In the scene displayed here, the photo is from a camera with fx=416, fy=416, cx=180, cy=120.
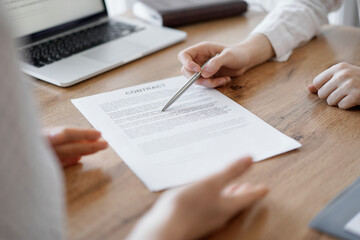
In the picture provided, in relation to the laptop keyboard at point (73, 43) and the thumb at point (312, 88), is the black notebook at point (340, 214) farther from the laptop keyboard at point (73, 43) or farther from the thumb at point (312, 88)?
the laptop keyboard at point (73, 43)

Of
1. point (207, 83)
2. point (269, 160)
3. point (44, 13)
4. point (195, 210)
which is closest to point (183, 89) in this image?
point (207, 83)

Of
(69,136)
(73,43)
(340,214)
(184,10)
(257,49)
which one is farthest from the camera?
(184,10)

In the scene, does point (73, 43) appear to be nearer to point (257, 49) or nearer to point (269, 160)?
point (257, 49)

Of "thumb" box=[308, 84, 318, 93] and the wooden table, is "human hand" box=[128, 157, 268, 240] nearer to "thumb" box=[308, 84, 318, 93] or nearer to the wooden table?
the wooden table

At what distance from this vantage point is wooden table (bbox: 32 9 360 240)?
0.54 m

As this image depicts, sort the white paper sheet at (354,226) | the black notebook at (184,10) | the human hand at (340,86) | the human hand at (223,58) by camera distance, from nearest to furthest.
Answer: the white paper sheet at (354,226)
the human hand at (340,86)
the human hand at (223,58)
the black notebook at (184,10)

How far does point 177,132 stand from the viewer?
73cm

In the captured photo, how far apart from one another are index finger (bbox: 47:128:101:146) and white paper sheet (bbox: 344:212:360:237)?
0.40 meters

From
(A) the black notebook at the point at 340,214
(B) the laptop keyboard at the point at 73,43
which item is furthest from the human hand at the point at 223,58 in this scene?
(A) the black notebook at the point at 340,214

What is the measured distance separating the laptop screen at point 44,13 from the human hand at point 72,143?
0.47 m

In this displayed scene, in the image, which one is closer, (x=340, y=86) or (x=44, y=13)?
(x=340, y=86)

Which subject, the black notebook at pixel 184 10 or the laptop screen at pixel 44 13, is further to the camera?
the black notebook at pixel 184 10

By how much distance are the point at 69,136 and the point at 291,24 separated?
727 millimetres

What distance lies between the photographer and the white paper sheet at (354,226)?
1.68ft
